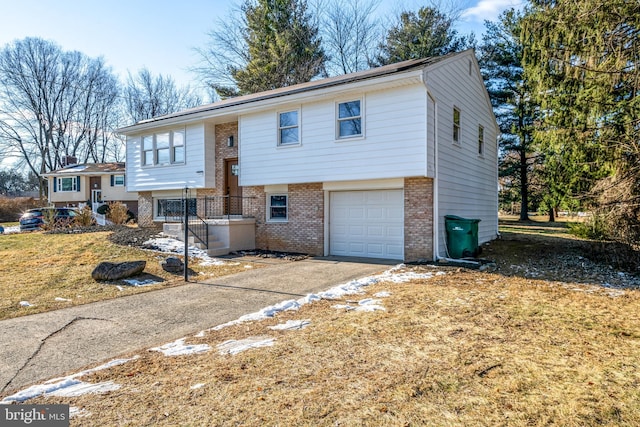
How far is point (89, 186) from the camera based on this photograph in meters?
34.2

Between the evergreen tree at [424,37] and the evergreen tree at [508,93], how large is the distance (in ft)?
6.97

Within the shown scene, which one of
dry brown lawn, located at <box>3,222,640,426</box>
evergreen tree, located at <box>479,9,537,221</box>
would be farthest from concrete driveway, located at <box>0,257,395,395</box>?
evergreen tree, located at <box>479,9,537,221</box>

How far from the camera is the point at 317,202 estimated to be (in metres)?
12.2

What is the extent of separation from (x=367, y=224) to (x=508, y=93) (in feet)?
67.2

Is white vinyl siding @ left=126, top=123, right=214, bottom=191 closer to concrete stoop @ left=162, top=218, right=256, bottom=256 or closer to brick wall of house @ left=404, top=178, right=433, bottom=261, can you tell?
concrete stoop @ left=162, top=218, right=256, bottom=256

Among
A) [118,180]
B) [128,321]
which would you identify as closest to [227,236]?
[128,321]

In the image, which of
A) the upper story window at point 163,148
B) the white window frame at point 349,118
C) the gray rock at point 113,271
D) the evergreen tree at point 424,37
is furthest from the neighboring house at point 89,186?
the white window frame at point 349,118

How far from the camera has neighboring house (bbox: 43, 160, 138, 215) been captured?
3269 cm

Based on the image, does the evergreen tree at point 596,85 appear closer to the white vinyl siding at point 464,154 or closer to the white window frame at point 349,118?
the white vinyl siding at point 464,154

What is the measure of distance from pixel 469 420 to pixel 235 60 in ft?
93.1

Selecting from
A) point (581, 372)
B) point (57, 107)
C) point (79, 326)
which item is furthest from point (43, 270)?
point (57, 107)

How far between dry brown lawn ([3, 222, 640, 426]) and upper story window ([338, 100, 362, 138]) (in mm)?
6652

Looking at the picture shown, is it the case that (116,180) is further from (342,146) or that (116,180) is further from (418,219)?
(418,219)

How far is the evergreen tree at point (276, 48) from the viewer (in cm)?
2514
